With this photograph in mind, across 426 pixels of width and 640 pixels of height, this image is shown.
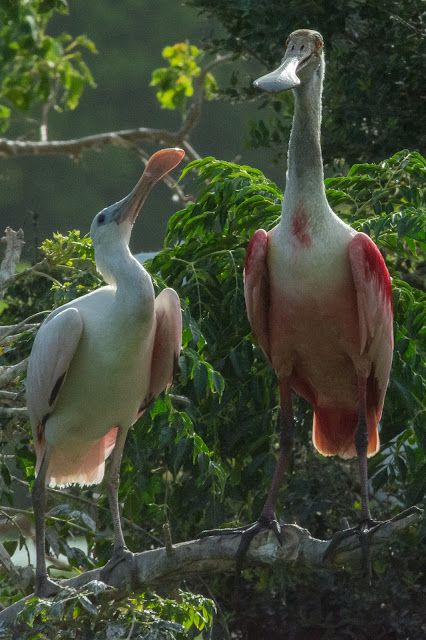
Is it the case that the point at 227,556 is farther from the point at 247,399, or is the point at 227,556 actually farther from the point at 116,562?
the point at 247,399

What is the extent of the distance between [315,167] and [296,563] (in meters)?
1.34

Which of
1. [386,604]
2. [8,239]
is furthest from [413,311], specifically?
[386,604]

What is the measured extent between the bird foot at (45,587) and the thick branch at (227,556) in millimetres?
146

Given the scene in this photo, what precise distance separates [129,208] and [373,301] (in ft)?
3.24

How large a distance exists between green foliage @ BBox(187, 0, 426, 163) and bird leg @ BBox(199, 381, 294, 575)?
2.10 m

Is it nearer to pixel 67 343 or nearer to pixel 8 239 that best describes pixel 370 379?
pixel 67 343

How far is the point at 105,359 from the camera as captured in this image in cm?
382

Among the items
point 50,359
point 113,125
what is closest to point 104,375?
point 50,359

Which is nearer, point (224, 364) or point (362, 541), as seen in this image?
point (362, 541)

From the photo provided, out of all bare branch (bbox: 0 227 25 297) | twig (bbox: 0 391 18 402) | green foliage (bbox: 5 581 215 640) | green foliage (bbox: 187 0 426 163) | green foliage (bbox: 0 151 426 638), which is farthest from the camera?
green foliage (bbox: 187 0 426 163)

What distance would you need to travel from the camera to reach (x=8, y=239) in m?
4.52

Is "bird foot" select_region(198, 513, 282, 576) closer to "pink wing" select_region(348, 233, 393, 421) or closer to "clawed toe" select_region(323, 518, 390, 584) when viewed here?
"clawed toe" select_region(323, 518, 390, 584)

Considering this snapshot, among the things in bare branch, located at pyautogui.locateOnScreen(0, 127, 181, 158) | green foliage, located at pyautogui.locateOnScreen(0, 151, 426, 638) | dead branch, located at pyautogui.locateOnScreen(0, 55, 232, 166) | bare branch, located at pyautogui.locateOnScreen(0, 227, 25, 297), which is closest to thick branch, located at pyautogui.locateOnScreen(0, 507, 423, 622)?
green foliage, located at pyautogui.locateOnScreen(0, 151, 426, 638)

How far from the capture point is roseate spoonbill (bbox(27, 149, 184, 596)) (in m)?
3.79
